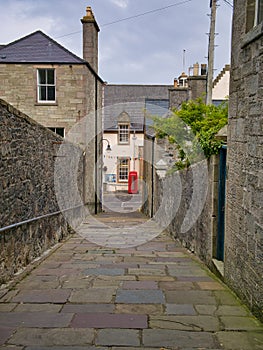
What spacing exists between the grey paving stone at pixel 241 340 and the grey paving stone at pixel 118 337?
708mm

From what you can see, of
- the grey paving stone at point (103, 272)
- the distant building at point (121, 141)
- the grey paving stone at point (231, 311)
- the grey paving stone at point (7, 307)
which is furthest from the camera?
the distant building at point (121, 141)

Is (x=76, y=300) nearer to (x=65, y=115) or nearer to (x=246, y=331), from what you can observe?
(x=246, y=331)

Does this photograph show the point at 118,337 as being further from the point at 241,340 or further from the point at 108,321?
the point at 241,340

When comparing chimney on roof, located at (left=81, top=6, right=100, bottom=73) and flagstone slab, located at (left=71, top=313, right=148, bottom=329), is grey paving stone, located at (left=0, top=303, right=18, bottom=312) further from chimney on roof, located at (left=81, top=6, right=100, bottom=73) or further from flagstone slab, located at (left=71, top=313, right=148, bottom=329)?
chimney on roof, located at (left=81, top=6, right=100, bottom=73)

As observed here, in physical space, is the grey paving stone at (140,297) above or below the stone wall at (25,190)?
below

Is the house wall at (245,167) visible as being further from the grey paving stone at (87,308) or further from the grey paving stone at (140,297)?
the grey paving stone at (87,308)

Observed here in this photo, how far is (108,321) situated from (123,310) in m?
0.35

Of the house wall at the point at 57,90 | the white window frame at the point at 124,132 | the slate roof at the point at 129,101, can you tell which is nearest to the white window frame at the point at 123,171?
the white window frame at the point at 124,132

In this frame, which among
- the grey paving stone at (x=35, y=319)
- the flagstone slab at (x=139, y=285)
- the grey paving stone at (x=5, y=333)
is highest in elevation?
the grey paving stone at (x=5, y=333)

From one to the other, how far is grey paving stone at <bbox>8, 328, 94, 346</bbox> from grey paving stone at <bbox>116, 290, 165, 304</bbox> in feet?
3.15

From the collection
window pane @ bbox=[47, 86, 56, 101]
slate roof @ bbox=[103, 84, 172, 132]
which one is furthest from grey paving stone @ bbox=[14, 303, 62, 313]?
slate roof @ bbox=[103, 84, 172, 132]

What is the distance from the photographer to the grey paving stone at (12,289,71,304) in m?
4.23

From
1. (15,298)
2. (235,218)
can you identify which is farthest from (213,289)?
Answer: (15,298)

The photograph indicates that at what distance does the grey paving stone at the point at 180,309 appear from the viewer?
385 cm
